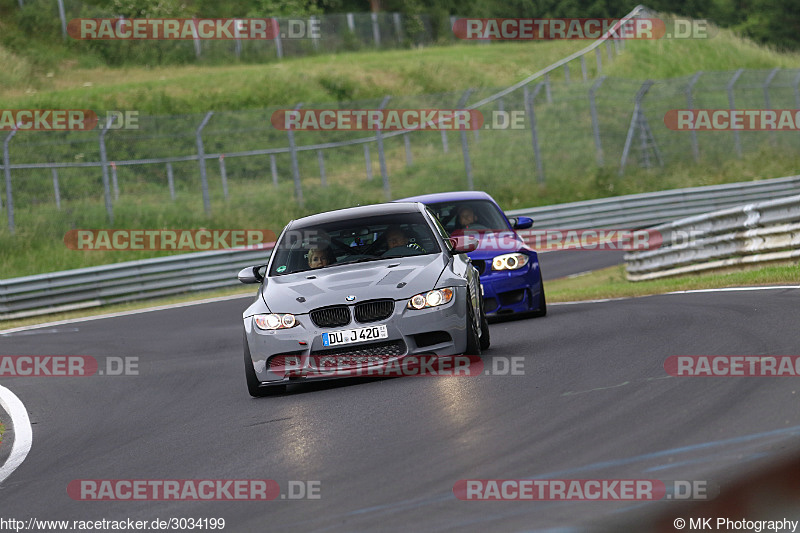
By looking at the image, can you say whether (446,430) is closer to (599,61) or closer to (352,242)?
(352,242)

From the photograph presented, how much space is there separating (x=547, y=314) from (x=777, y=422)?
8542 millimetres

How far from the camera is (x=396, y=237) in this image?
35.3 ft

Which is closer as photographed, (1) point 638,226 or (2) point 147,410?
(2) point 147,410

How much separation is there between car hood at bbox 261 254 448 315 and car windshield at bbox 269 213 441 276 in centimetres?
24

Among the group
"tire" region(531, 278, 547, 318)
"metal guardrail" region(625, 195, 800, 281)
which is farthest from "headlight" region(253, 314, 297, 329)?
"metal guardrail" region(625, 195, 800, 281)

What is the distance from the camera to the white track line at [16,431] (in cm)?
792

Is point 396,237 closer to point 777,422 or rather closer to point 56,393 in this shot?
point 56,393

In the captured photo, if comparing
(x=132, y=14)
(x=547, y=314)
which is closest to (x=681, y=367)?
(x=547, y=314)

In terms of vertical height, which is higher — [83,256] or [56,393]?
[56,393]

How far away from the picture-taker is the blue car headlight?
31.3 ft

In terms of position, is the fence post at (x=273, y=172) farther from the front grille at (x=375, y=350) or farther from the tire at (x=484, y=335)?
the front grille at (x=375, y=350)

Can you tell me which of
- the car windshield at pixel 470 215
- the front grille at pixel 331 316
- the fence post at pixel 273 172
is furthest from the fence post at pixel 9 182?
the front grille at pixel 331 316

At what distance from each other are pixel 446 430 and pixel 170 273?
20.2m

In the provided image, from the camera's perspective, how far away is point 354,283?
383 inches
